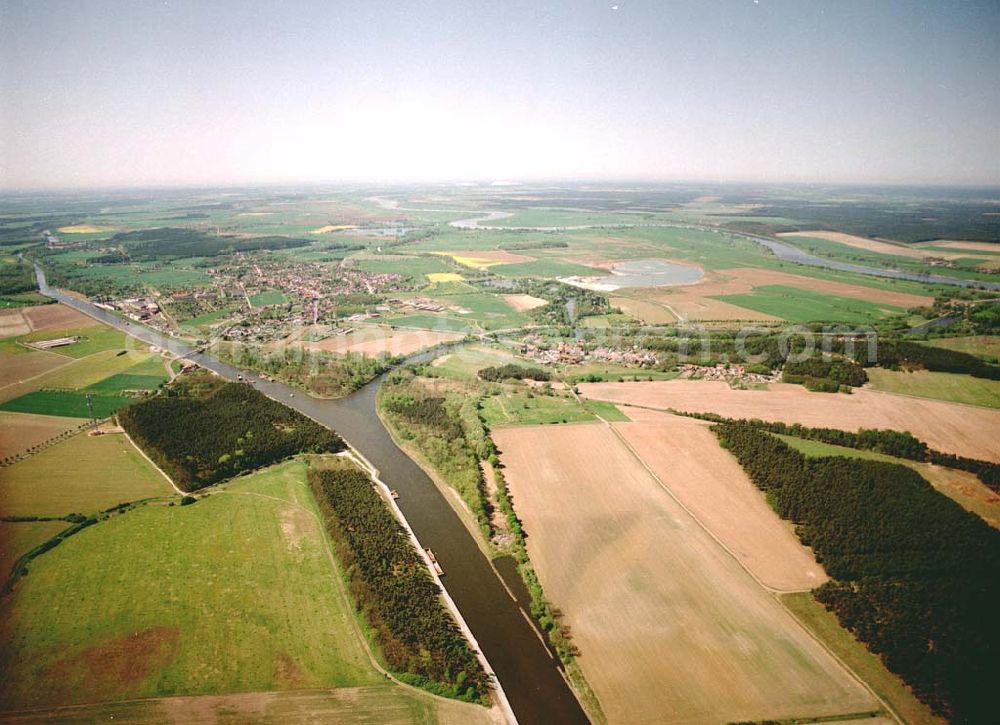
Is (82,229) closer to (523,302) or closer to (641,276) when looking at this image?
(523,302)

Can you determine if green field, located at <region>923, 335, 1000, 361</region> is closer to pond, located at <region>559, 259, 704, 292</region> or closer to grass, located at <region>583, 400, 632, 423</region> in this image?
pond, located at <region>559, 259, 704, 292</region>

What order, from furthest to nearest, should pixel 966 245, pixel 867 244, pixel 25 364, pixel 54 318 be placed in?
pixel 867 244 < pixel 966 245 < pixel 54 318 < pixel 25 364

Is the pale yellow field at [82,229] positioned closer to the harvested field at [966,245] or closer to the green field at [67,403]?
the green field at [67,403]

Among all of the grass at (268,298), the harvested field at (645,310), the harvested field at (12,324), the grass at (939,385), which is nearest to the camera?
the grass at (939,385)

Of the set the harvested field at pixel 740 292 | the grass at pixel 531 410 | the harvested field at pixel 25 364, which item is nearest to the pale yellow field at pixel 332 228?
the harvested field at pixel 25 364

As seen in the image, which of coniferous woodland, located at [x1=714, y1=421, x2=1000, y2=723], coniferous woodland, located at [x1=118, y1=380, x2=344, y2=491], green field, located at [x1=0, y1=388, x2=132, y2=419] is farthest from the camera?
green field, located at [x1=0, y1=388, x2=132, y2=419]

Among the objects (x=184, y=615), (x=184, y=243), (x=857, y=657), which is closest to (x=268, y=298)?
(x=184, y=243)

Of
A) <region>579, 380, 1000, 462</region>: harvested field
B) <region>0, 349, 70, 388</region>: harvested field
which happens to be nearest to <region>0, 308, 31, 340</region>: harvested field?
<region>0, 349, 70, 388</region>: harvested field
